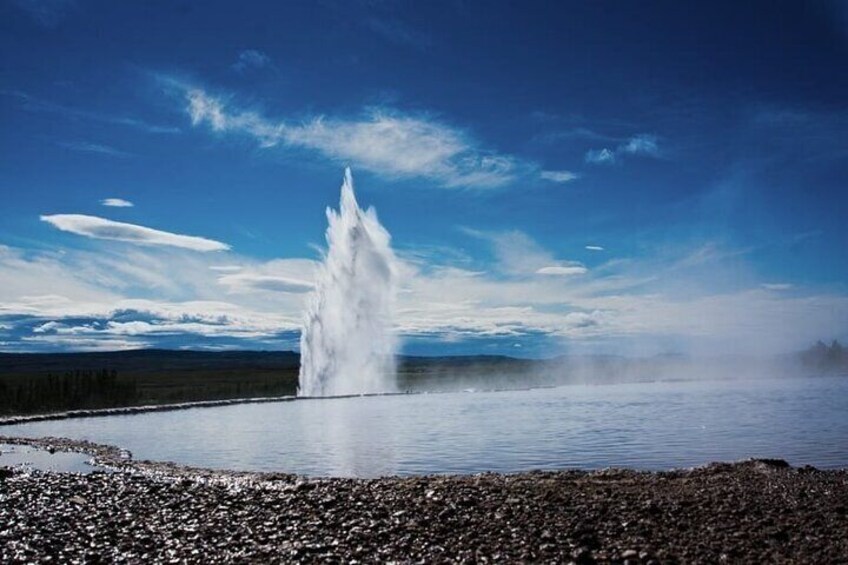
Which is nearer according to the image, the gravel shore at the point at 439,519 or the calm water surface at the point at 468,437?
the gravel shore at the point at 439,519

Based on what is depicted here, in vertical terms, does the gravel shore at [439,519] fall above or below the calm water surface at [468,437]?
above

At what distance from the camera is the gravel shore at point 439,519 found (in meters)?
15.3

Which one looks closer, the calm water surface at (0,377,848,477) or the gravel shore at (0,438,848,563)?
the gravel shore at (0,438,848,563)

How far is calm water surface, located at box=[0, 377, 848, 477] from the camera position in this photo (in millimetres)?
33469

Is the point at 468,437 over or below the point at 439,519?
below

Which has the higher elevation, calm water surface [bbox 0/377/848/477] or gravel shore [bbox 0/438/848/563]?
gravel shore [bbox 0/438/848/563]

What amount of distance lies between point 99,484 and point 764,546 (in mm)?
20337

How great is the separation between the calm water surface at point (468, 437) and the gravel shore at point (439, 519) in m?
8.04

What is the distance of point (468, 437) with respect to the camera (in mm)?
45312

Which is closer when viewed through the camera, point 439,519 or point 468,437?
point 439,519

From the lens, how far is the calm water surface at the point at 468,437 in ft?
110

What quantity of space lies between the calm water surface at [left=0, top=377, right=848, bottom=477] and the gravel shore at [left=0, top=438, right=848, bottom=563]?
26.4 ft

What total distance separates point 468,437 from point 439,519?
27.8m

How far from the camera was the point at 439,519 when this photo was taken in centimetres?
1788
